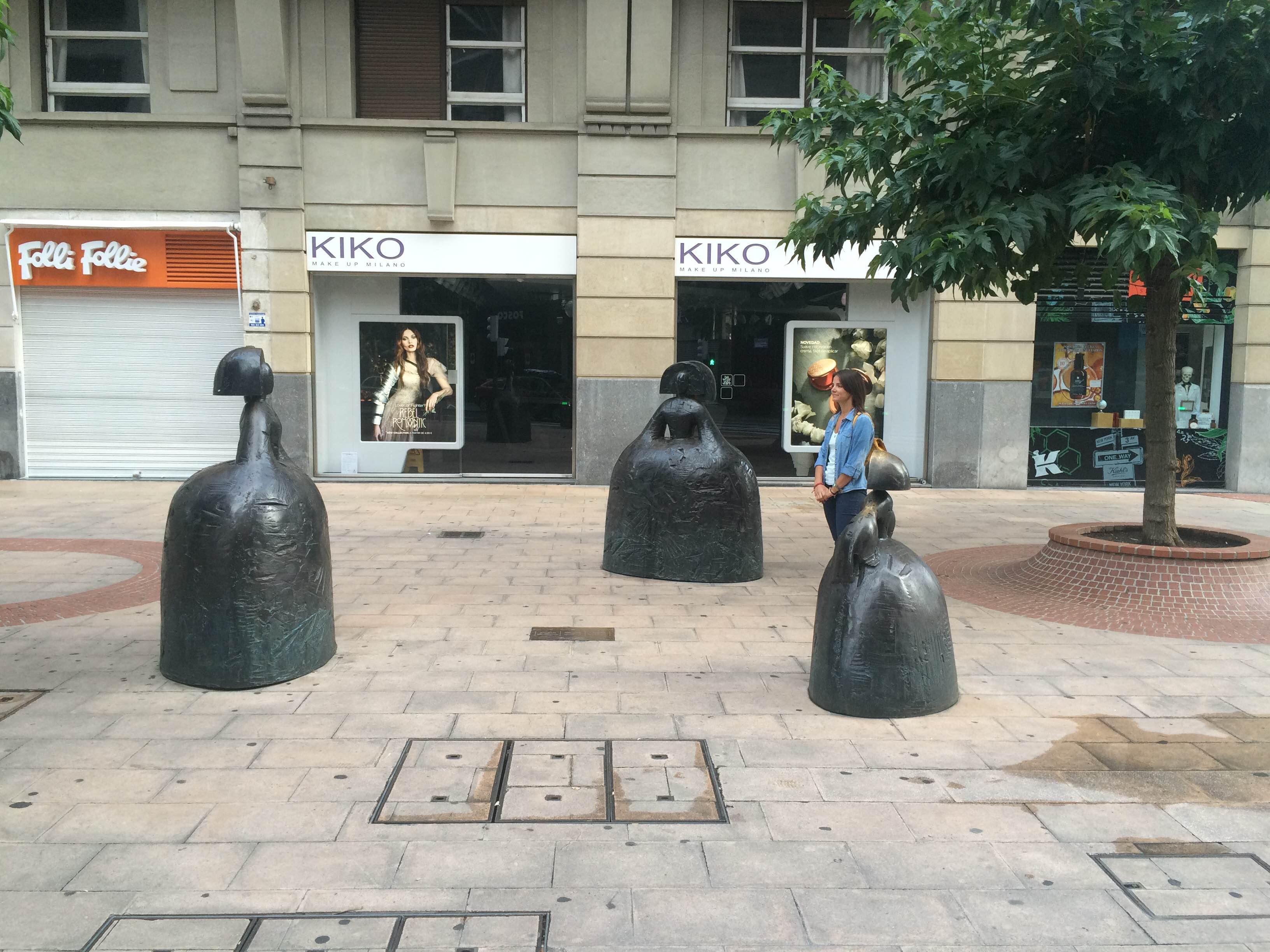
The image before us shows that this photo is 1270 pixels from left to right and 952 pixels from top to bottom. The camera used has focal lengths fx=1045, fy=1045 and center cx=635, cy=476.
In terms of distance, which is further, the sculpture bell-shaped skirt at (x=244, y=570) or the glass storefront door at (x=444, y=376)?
the glass storefront door at (x=444, y=376)

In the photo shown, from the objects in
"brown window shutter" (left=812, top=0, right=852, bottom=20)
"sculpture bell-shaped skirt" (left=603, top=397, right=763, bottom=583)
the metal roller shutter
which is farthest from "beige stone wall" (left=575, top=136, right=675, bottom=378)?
"sculpture bell-shaped skirt" (left=603, top=397, right=763, bottom=583)

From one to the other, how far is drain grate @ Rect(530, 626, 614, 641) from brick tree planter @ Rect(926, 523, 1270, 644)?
2.87m

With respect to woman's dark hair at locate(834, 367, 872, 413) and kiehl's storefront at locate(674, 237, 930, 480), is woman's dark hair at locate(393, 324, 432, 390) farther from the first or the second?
woman's dark hair at locate(834, 367, 872, 413)

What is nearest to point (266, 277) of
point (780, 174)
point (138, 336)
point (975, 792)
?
point (138, 336)

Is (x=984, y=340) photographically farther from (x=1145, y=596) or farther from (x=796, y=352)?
(x=1145, y=596)

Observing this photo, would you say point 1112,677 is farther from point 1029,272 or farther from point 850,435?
point 1029,272

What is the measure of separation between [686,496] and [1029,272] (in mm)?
3346

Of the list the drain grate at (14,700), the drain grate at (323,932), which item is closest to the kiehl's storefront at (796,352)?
the drain grate at (14,700)

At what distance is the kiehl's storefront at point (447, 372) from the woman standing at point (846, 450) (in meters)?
7.90

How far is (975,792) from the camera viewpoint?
438cm

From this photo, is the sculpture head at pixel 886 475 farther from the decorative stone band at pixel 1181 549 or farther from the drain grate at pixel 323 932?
the decorative stone band at pixel 1181 549

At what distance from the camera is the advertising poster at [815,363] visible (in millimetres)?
15016

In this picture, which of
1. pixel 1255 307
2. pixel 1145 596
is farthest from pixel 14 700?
pixel 1255 307

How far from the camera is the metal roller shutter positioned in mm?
14711
